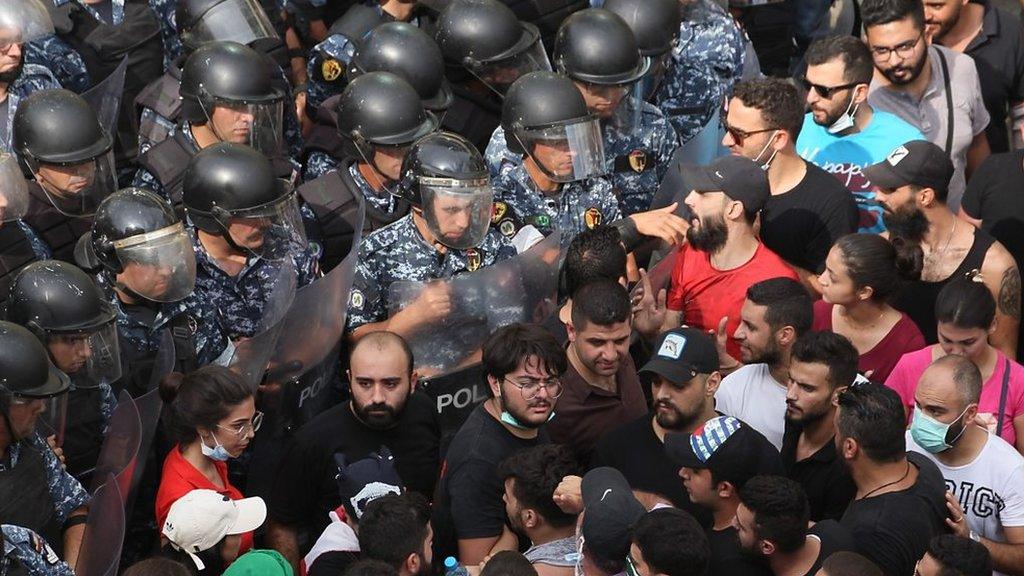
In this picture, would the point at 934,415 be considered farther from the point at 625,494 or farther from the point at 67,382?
the point at 67,382

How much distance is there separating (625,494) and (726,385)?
1.22 m

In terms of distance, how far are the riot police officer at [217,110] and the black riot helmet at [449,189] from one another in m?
0.72

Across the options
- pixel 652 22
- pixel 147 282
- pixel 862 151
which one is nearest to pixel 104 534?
pixel 147 282

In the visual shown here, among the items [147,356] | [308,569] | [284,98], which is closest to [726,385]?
[308,569]

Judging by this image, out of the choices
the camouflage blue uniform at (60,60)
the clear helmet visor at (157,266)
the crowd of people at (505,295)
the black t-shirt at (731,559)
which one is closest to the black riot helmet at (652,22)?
the crowd of people at (505,295)

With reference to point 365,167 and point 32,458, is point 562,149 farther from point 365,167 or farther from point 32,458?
point 32,458

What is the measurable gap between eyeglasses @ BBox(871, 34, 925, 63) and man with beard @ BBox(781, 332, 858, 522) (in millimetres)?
2313

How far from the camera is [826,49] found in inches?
289

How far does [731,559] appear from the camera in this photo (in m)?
5.07

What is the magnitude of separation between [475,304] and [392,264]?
379 mm

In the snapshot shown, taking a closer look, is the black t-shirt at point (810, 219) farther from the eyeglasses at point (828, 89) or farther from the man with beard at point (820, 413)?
the man with beard at point (820, 413)

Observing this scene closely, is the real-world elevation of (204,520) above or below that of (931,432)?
above

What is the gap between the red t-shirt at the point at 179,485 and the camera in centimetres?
547

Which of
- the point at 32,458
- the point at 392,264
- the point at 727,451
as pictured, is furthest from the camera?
the point at 392,264
